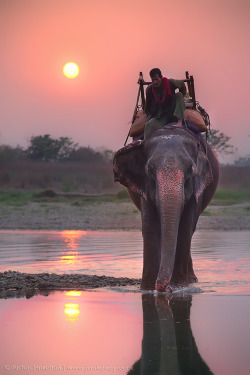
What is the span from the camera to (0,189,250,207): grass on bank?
45.4 meters

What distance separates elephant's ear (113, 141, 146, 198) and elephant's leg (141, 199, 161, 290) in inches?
10.4

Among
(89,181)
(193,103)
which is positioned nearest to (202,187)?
(193,103)

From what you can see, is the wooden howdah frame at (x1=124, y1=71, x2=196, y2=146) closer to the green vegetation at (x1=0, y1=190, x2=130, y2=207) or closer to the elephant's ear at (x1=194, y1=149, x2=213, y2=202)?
the elephant's ear at (x1=194, y1=149, x2=213, y2=202)

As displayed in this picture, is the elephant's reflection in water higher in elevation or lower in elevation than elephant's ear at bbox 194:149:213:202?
lower

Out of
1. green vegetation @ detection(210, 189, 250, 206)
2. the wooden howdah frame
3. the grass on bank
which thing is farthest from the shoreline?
the wooden howdah frame

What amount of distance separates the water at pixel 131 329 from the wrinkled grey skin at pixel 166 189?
Result: 0.48 m

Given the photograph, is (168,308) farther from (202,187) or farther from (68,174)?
(68,174)

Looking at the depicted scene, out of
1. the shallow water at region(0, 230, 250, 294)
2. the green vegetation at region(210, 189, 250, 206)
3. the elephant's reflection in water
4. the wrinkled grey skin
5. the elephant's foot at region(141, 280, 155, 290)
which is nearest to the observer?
the elephant's reflection in water

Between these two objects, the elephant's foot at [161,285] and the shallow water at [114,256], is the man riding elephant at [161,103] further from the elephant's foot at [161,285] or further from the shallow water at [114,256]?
the elephant's foot at [161,285]

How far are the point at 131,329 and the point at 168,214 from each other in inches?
113

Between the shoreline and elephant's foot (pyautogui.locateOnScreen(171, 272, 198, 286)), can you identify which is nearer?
elephant's foot (pyautogui.locateOnScreen(171, 272, 198, 286))

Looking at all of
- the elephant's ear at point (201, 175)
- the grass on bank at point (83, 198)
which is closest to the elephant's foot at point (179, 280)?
the elephant's ear at point (201, 175)

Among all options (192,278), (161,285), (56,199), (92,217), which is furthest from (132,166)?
(56,199)

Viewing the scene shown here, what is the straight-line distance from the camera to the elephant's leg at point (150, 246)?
43.5ft
